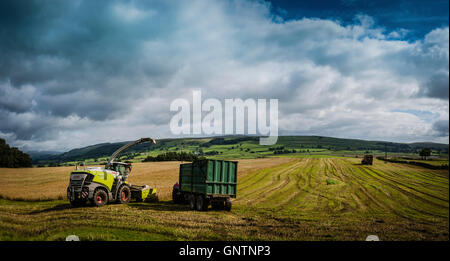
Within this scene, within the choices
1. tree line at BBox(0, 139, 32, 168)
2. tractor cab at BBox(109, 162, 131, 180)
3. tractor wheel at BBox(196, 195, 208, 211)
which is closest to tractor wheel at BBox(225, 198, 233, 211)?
tractor wheel at BBox(196, 195, 208, 211)

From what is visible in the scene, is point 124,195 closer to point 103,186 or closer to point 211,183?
point 103,186

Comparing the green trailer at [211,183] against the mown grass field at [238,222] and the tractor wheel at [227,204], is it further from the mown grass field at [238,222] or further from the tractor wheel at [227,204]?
the mown grass field at [238,222]

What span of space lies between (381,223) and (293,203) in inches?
314

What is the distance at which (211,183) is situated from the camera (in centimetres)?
1877

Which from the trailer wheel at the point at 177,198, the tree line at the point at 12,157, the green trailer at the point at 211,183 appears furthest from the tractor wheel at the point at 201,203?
the tree line at the point at 12,157

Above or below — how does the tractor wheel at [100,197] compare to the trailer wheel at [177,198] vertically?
above

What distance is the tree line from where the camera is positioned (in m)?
53.9

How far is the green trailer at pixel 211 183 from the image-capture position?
18734 mm

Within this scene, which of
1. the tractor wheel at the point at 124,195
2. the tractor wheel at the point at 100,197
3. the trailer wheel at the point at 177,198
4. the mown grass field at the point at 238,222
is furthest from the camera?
the trailer wheel at the point at 177,198

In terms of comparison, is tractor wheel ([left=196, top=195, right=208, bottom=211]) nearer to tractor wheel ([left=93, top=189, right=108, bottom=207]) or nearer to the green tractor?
the green tractor

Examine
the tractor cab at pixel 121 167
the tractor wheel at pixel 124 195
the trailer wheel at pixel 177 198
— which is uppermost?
the tractor cab at pixel 121 167

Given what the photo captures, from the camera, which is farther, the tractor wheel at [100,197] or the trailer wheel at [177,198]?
the trailer wheel at [177,198]

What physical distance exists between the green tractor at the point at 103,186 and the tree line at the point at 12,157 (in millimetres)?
45830
